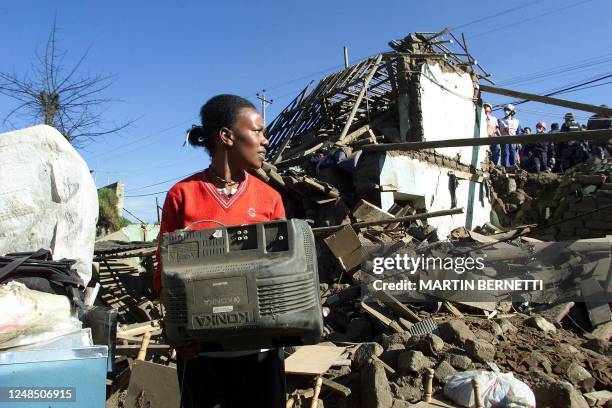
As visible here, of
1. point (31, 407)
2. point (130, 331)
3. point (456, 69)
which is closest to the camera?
point (31, 407)

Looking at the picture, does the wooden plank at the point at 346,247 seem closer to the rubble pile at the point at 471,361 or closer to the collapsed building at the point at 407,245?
the collapsed building at the point at 407,245

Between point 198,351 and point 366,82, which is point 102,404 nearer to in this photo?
point 198,351

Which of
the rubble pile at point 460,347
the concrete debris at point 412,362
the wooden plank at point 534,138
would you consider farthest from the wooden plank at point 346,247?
the concrete debris at point 412,362

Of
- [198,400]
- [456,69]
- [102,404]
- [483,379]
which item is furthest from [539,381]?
[456,69]

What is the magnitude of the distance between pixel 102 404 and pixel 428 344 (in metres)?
3.69

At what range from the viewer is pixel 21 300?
1.66m

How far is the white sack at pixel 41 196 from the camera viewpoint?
2088mm

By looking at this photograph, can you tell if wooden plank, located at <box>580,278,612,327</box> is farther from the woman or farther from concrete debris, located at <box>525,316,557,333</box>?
the woman

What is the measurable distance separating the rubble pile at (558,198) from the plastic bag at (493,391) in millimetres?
6088

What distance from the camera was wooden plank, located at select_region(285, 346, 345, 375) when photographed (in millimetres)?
4059

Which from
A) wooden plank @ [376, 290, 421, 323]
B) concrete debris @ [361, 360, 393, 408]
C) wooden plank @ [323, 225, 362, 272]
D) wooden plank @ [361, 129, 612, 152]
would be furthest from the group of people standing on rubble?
concrete debris @ [361, 360, 393, 408]

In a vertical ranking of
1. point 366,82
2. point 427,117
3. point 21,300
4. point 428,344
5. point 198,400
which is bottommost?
point 428,344

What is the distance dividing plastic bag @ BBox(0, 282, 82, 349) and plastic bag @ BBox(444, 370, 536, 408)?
2.92 m

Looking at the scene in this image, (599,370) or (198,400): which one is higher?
(198,400)
